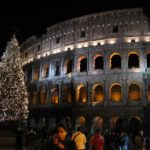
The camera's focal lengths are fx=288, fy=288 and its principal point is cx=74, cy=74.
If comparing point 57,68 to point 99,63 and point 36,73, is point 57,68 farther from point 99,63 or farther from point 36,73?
point 99,63

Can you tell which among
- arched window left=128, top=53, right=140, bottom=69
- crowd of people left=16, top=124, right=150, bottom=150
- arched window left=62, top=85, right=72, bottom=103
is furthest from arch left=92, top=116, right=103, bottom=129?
crowd of people left=16, top=124, right=150, bottom=150

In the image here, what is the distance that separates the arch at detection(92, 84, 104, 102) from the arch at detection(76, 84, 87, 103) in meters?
1.25

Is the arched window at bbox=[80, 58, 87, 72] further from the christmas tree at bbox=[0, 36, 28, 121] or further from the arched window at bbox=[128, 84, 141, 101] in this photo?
the christmas tree at bbox=[0, 36, 28, 121]

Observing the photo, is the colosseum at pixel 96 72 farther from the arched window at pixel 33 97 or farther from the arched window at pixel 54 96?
the arched window at pixel 33 97

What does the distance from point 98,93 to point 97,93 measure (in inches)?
4.5

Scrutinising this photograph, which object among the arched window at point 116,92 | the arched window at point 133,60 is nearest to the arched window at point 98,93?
the arched window at point 116,92

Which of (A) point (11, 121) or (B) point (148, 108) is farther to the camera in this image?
(B) point (148, 108)

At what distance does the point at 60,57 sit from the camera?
35094 mm

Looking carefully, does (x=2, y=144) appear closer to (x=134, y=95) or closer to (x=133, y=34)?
(x=134, y=95)

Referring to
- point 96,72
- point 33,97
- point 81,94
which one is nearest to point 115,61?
point 96,72

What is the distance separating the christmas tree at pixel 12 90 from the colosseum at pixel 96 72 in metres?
7.28

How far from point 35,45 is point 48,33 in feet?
11.0

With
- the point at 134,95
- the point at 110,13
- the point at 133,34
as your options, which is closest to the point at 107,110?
the point at 134,95

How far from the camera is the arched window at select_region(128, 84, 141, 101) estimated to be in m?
30.1
